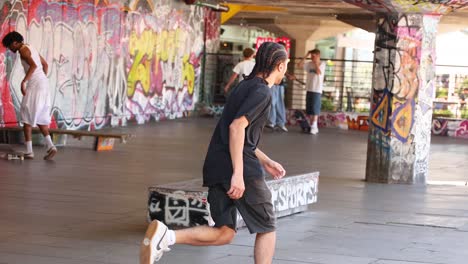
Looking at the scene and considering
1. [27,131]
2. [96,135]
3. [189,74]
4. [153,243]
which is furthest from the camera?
[189,74]

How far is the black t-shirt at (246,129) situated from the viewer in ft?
22.3

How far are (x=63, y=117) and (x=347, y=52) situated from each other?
43.6 m

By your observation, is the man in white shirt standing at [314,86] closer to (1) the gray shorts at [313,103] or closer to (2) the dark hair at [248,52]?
(1) the gray shorts at [313,103]

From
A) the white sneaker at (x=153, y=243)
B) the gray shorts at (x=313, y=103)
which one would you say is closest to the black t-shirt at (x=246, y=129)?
the white sneaker at (x=153, y=243)

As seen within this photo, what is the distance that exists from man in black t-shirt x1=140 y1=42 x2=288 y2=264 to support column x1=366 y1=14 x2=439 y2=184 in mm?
7268

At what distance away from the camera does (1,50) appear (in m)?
17.8

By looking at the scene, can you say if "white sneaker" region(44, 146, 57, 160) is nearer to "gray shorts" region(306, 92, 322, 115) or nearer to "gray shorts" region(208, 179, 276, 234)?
"gray shorts" region(208, 179, 276, 234)

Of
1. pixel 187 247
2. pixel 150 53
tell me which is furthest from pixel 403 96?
pixel 150 53

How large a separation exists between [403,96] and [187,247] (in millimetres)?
6302

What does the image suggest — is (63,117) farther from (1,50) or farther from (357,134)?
(357,134)

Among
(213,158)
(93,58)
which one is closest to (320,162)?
(93,58)

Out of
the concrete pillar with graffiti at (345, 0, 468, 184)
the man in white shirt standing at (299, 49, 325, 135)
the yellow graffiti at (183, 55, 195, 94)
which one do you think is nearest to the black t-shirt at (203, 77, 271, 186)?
the concrete pillar with graffiti at (345, 0, 468, 184)

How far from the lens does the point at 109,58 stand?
22.6m

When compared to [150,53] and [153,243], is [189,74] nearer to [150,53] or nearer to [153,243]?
[150,53]
